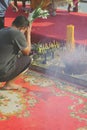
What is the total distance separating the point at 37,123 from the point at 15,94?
2.32 ft

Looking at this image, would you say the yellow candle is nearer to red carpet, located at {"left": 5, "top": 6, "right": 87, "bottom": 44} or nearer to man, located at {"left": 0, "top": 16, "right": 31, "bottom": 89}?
red carpet, located at {"left": 5, "top": 6, "right": 87, "bottom": 44}

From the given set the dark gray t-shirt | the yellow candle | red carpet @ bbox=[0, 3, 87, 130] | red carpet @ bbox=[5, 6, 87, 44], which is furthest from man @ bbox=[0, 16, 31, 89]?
red carpet @ bbox=[5, 6, 87, 44]

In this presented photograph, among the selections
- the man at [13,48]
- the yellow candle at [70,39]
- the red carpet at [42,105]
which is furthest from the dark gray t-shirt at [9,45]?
the yellow candle at [70,39]

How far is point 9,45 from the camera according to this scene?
3549 millimetres

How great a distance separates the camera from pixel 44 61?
4613mm

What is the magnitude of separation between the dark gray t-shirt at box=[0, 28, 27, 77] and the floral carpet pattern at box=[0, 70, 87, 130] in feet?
0.97

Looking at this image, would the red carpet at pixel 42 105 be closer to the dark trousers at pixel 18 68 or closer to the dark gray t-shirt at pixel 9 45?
the dark trousers at pixel 18 68

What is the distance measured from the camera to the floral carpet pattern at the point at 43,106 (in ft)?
9.87

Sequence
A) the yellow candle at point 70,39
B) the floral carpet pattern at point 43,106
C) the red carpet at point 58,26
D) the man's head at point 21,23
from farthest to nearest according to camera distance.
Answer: the red carpet at point 58,26
the yellow candle at point 70,39
the man's head at point 21,23
the floral carpet pattern at point 43,106

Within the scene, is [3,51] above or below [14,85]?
above

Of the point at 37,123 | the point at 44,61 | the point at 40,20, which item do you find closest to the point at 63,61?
the point at 44,61

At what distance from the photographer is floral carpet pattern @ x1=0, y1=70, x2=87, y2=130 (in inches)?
118

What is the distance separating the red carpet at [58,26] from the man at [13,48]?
1.39 metres

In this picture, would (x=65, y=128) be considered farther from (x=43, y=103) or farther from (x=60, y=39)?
(x=60, y=39)
